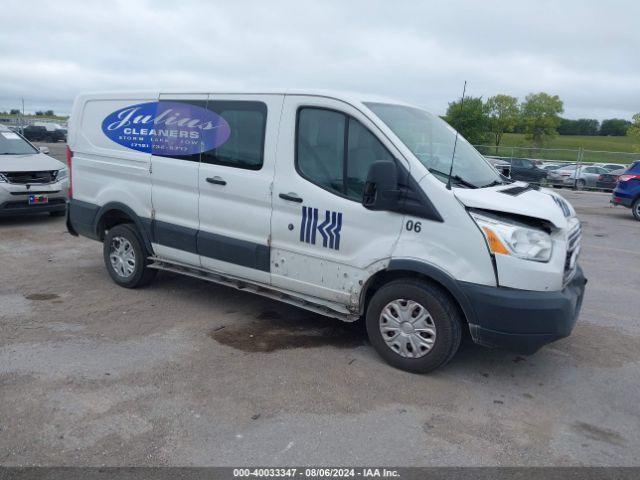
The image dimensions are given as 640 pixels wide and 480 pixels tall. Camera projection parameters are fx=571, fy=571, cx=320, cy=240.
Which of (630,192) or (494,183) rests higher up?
(494,183)

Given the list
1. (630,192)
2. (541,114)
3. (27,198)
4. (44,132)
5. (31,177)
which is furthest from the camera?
(541,114)

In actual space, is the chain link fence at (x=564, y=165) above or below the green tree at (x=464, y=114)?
below

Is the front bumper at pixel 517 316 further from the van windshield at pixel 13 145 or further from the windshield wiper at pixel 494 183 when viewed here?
the van windshield at pixel 13 145

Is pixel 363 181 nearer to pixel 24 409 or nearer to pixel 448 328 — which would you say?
pixel 448 328

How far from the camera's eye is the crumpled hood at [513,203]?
4.02 m

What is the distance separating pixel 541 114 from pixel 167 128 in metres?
86.3

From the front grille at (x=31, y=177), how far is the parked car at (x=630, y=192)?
13201 mm

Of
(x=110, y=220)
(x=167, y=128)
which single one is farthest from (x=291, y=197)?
(x=110, y=220)

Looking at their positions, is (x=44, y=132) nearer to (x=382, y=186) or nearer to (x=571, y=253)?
(x=382, y=186)

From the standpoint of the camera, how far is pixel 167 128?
570 centimetres

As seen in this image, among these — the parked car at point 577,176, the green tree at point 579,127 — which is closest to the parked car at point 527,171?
the parked car at point 577,176

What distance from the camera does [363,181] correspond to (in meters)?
4.48

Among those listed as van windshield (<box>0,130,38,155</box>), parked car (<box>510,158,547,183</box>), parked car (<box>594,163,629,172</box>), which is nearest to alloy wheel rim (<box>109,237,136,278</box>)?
van windshield (<box>0,130,38,155</box>)

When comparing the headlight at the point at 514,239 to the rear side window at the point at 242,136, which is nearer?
the headlight at the point at 514,239
